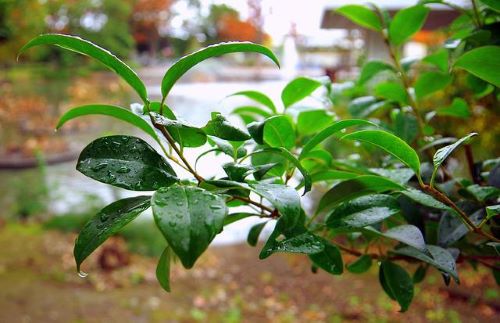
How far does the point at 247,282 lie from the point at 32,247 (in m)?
1.36

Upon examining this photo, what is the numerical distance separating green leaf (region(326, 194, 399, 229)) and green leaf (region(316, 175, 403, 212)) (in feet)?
0.03

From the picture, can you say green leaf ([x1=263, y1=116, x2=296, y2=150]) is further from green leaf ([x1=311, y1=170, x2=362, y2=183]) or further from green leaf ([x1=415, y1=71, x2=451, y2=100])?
green leaf ([x1=415, y1=71, x2=451, y2=100])

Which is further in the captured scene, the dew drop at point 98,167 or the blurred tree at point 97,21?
the blurred tree at point 97,21

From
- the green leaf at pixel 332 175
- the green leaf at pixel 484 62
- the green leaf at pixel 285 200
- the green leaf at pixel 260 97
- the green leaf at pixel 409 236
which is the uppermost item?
the green leaf at pixel 484 62

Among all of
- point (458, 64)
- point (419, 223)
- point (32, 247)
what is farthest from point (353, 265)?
point (32, 247)

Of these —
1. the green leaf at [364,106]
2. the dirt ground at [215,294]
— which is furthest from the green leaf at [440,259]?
the dirt ground at [215,294]

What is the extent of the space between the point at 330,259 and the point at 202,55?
19cm

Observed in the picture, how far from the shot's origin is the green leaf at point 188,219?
0.22 meters

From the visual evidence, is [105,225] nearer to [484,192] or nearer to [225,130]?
[225,130]

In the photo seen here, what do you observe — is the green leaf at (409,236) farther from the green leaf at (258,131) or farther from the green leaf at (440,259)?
the green leaf at (258,131)

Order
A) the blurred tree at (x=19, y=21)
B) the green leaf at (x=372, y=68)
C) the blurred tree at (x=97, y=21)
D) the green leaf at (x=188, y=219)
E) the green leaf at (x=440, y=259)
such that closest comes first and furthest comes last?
1. the green leaf at (x=188, y=219)
2. the green leaf at (x=440, y=259)
3. the green leaf at (x=372, y=68)
4. the blurred tree at (x=19, y=21)
5. the blurred tree at (x=97, y=21)

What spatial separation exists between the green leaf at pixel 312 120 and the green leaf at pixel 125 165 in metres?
0.23

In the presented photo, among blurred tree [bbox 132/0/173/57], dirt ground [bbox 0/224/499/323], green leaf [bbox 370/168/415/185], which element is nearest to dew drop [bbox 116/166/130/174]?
green leaf [bbox 370/168/415/185]

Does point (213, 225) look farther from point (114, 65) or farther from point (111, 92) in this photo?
point (111, 92)
